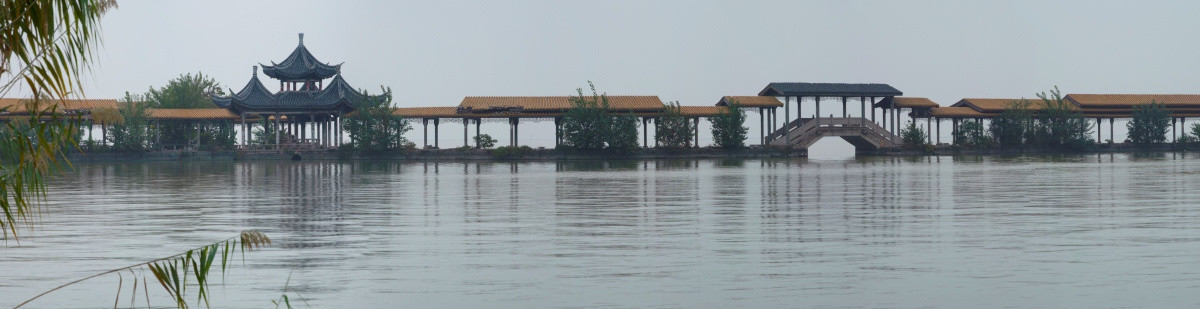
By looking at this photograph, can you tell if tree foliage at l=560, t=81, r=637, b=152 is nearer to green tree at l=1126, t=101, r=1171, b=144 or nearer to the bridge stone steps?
the bridge stone steps

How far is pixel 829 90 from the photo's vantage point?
57.5m

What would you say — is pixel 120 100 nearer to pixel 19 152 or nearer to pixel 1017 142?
pixel 1017 142

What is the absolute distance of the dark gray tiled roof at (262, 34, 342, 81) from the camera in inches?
2489

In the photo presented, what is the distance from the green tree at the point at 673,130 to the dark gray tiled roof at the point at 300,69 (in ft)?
53.0

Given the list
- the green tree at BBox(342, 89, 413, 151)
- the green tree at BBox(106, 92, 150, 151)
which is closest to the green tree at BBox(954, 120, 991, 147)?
the green tree at BBox(342, 89, 413, 151)

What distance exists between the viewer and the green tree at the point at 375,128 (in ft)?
190

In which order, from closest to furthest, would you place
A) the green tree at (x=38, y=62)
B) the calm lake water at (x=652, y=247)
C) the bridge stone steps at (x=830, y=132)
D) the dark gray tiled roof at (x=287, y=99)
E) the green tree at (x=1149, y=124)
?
the green tree at (x=38, y=62)
the calm lake water at (x=652, y=247)
the bridge stone steps at (x=830, y=132)
the dark gray tiled roof at (x=287, y=99)
the green tree at (x=1149, y=124)

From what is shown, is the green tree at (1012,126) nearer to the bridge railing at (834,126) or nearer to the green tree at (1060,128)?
the green tree at (1060,128)

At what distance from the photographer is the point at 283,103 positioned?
60312 millimetres

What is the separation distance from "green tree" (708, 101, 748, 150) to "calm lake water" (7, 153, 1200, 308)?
33437mm

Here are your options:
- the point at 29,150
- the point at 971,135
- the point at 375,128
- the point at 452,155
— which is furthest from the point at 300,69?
the point at 29,150

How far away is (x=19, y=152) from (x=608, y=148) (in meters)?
53.7

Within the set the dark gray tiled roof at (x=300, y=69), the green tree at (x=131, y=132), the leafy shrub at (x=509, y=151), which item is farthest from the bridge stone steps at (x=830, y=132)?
the green tree at (x=131, y=132)

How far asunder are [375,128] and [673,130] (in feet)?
43.3
